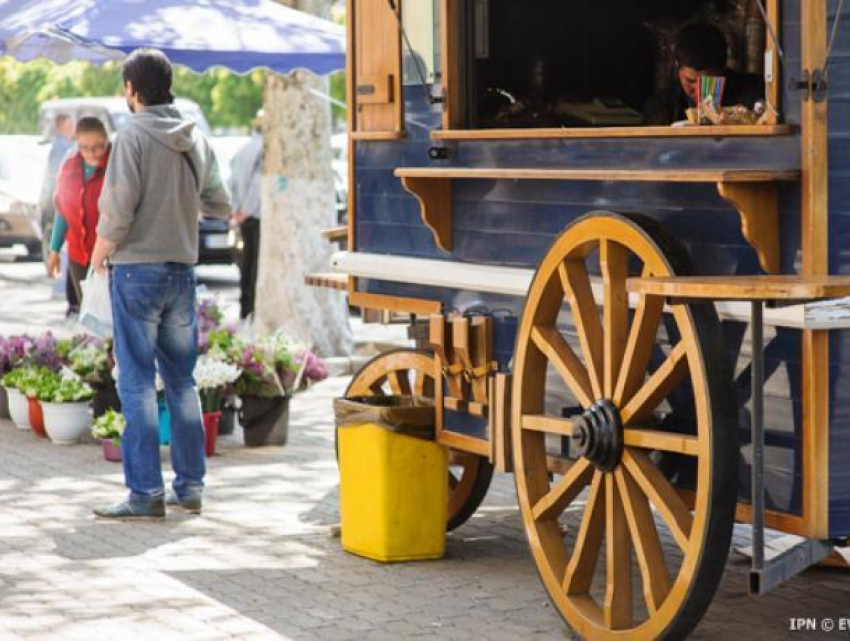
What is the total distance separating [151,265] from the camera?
766 cm

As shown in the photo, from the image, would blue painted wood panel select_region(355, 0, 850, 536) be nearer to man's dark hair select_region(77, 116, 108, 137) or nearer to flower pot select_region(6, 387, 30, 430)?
flower pot select_region(6, 387, 30, 430)

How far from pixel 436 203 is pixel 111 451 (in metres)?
3.16

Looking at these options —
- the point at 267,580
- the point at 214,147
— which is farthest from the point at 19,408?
the point at 214,147

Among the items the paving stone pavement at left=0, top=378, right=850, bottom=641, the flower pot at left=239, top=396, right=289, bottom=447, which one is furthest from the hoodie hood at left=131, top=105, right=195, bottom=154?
the flower pot at left=239, top=396, right=289, bottom=447

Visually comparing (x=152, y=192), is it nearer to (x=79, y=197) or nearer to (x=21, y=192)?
(x=79, y=197)

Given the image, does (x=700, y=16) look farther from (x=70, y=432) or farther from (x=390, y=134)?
(x=70, y=432)

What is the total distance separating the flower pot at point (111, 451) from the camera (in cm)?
923

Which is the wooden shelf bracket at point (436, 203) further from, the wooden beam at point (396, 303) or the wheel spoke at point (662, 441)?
the wheel spoke at point (662, 441)

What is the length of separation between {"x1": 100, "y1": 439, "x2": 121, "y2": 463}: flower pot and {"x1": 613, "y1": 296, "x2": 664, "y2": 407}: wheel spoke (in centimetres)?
420

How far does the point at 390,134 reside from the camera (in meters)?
7.20

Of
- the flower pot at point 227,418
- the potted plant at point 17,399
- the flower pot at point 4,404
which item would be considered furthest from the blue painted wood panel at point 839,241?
the flower pot at point 4,404

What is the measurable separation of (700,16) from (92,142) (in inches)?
201

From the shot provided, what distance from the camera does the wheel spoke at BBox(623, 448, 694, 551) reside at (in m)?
5.33

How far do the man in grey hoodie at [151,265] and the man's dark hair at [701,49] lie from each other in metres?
2.33
